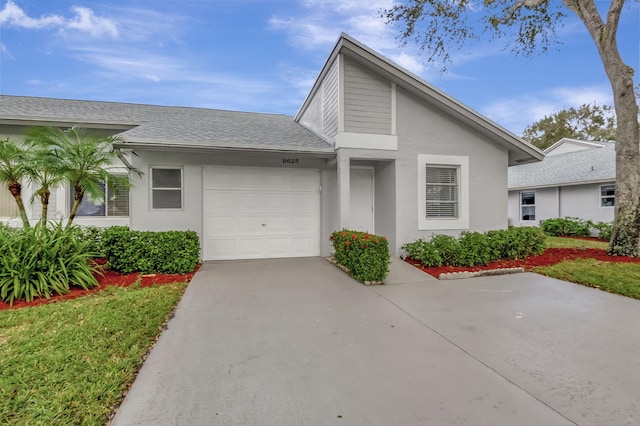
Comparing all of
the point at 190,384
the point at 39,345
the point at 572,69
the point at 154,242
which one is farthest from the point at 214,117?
the point at 572,69

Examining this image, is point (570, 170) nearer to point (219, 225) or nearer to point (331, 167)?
point (331, 167)

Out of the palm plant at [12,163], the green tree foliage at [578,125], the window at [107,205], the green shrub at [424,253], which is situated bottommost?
the green shrub at [424,253]

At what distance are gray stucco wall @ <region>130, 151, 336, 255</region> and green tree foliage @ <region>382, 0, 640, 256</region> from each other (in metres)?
6.93

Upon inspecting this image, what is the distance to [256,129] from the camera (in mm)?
9234

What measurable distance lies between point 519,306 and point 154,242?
7031 millimetres

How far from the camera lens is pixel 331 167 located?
341 inches

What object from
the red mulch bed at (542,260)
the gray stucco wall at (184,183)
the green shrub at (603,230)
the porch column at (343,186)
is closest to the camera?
the red mulch bed at (542,260)

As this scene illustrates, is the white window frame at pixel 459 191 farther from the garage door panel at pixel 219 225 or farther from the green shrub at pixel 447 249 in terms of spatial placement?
the garage door panel at pixel 219 225

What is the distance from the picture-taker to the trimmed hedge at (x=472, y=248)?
273 inches

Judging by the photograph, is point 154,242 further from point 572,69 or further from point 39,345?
point 572,69

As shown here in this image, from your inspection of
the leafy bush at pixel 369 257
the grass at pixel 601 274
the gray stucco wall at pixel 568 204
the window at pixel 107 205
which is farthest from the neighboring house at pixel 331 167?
the gray stucco wall at pixel 568 204

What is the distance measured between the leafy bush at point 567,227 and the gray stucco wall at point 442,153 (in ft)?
28.2

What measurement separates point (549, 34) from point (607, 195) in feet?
27.6

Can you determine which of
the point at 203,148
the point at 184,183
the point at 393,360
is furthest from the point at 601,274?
the point at 184,183
